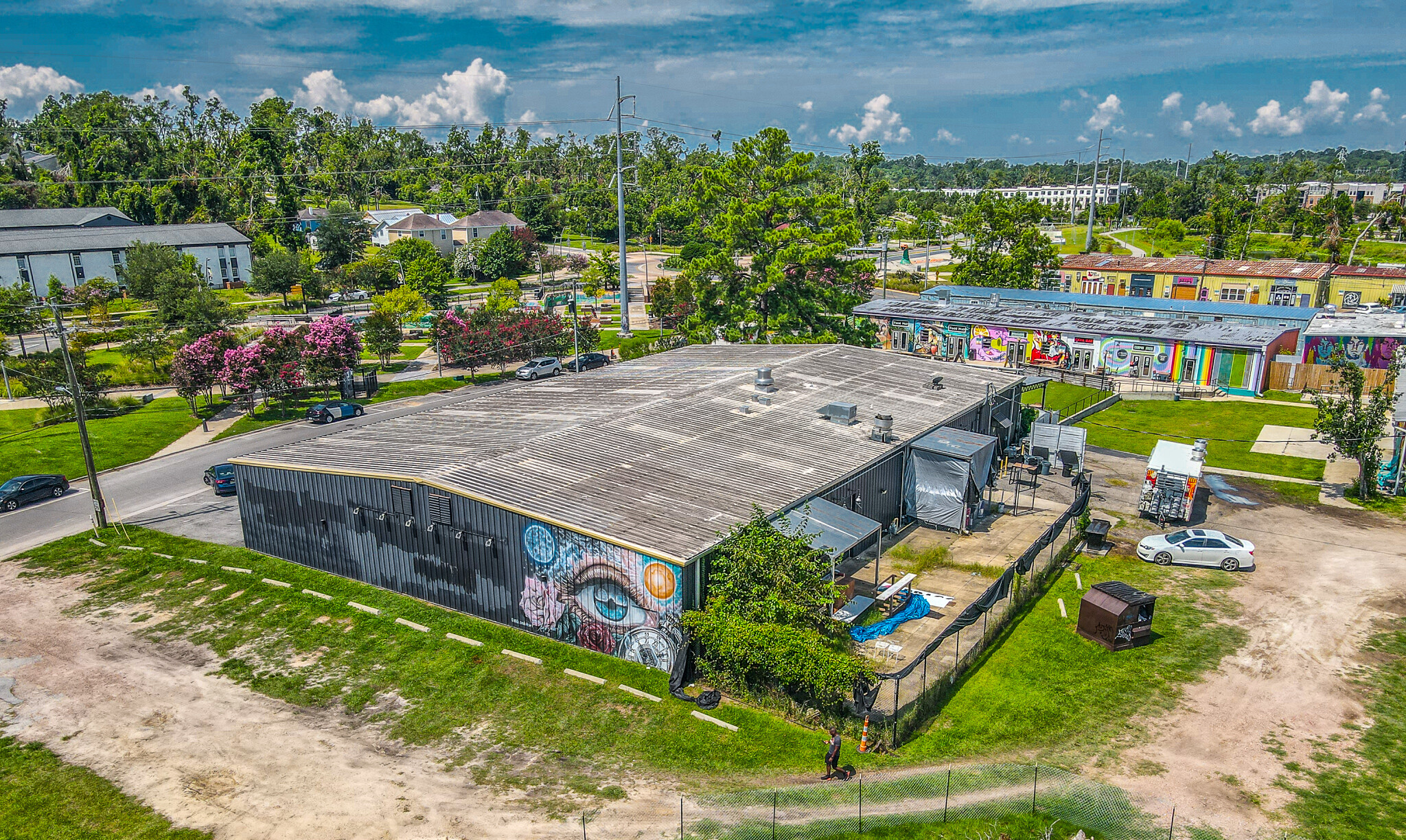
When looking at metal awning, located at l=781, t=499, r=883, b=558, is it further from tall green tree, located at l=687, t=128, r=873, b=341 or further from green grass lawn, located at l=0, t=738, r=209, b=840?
tall green tree, located at l=687, t=128, r=873, b=341

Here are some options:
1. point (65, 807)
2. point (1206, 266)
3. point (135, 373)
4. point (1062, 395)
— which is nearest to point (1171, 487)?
point (1062, 395)

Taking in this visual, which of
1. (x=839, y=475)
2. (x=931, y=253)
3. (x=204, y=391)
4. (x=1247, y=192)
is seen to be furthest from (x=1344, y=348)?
(x=1247, y=192)

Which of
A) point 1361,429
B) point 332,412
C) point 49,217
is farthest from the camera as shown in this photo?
point 49,217

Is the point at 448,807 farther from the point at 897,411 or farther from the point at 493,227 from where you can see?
the point at 493,227

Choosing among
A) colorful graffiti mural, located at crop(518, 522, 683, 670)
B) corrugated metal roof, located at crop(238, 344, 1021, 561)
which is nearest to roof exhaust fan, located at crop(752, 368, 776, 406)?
corrugated metal roof, located at crop(238, 344, 1021, 561)

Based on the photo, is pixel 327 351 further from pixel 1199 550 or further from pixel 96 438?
pixel 1199 550
